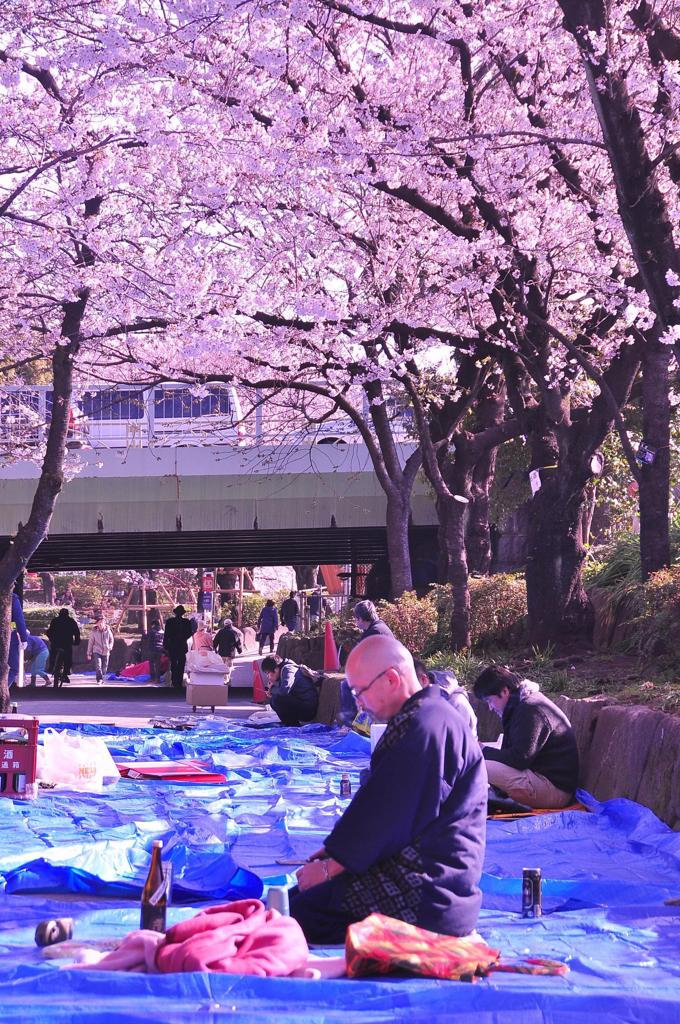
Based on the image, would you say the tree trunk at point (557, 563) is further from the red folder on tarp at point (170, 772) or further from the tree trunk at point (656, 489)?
the red folder on tarp at point (170, 772)

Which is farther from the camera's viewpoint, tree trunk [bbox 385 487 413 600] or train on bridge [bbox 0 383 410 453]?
train on bridge [bbox 0 383 410 453]

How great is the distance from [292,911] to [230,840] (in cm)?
339

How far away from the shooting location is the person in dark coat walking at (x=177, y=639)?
25.0 meters

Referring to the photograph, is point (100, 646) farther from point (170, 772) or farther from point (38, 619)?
point (170, 772)

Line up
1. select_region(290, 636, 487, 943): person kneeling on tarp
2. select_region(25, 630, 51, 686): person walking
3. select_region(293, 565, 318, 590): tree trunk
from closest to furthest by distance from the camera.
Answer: select_region(290, 636, 487, 943): person kneeling on tarp < select_region(25, 630, 51, 686): person walking < select_region(293, 565, 318, 590): tree trunk

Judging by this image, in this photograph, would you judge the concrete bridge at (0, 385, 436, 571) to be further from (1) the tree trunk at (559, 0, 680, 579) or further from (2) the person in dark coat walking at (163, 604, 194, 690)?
(1) the tree trunk at (559, 0, 680, 579)

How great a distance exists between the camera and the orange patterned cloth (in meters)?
4.00

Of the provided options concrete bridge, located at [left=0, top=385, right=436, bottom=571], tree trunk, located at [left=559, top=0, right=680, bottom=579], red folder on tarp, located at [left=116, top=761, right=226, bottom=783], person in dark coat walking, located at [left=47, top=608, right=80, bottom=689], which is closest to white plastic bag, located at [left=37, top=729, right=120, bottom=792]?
red folder on tarp, located at [left=116, top=761, right=226, bottom=783]

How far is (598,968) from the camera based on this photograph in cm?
468

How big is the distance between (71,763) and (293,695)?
646cm

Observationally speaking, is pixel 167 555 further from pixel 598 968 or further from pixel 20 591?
pixel 598 968

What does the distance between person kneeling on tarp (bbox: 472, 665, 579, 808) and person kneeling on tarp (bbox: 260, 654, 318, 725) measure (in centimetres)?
762

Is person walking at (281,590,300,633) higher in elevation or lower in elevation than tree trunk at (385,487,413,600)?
lower

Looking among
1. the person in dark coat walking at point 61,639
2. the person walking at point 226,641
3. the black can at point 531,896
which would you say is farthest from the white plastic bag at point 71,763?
the person walking at point 226,641
